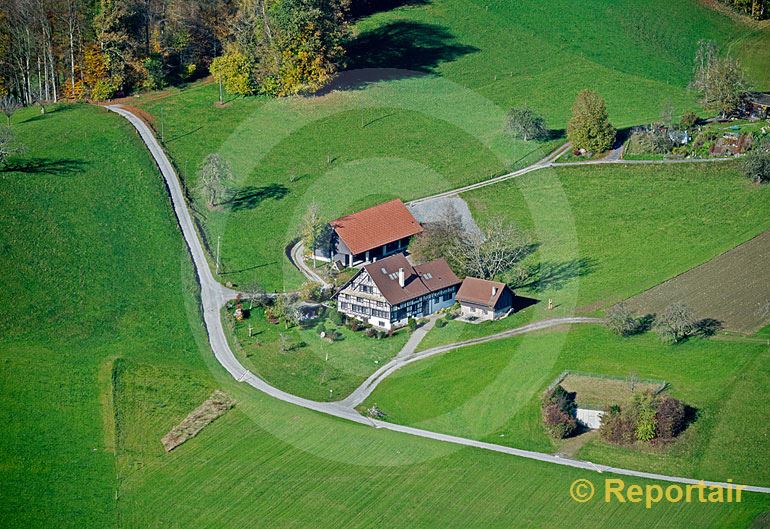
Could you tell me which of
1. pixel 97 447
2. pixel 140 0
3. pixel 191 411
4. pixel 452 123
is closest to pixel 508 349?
pixel 191 411

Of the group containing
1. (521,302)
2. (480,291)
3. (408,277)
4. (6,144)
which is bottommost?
(521,302)

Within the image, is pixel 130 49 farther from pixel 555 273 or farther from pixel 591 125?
pixel 555 273

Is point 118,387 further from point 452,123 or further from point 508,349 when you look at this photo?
point 452,123

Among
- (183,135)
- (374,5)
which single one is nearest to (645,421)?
(183,135)

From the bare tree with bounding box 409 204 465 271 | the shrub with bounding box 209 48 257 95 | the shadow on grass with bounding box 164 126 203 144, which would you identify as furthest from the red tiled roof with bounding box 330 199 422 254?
the shrub with bounding box 209 48 257 95

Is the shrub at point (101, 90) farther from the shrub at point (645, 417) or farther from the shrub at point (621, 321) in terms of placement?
the shrub at point (645, 417)

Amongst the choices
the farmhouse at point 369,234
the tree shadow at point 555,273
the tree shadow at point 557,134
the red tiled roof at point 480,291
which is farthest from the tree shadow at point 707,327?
the tree shadow at point 557,134
